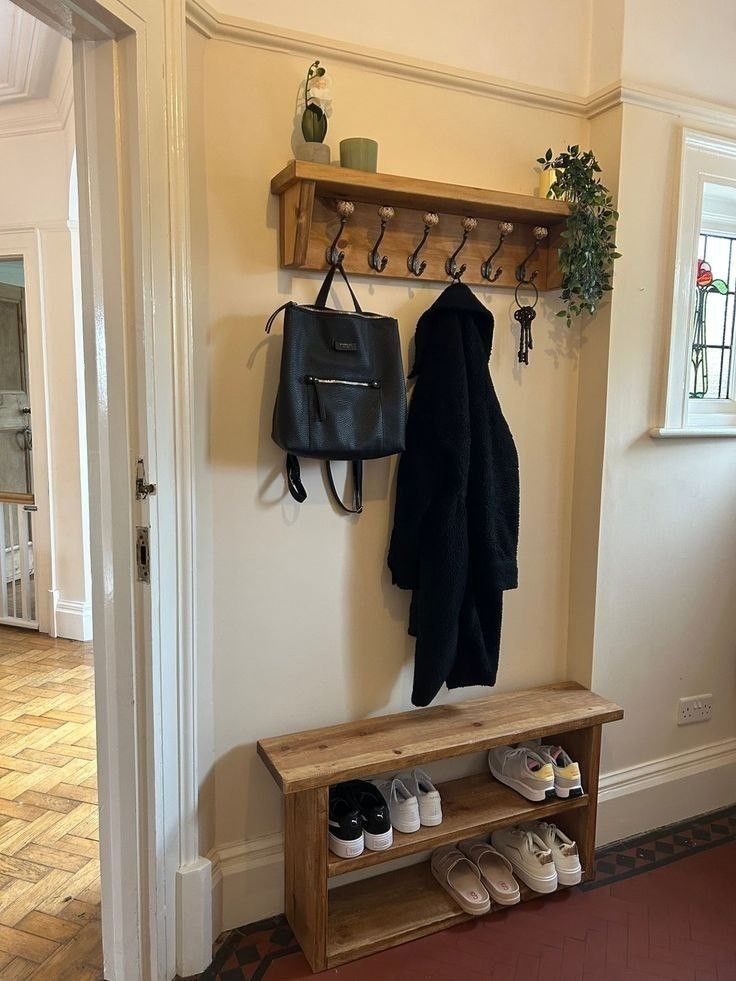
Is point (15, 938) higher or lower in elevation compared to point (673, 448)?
lower

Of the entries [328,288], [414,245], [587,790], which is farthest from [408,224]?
[587,790]

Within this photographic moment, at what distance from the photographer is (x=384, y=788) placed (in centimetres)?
185

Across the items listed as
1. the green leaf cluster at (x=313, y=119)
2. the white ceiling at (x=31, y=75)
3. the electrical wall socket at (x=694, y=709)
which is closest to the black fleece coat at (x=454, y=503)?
the green leaf cluster at (x=313, y=119)

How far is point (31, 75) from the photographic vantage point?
317 cm

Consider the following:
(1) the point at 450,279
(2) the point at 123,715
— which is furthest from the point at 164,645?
(1) the point at 450,279

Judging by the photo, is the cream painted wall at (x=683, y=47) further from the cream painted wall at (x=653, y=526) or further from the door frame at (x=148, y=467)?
the door frame at (x=148, y=467)

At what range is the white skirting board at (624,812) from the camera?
1.77 metres

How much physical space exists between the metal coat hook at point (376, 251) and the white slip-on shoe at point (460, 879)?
1542 mm

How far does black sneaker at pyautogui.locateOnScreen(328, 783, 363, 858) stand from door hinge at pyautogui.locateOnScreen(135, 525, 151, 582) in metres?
0.73

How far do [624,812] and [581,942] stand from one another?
0.48m

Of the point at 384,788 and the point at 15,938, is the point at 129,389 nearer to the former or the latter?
the point at 384,788

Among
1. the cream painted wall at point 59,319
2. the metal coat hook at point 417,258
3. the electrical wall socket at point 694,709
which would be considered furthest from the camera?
the cream painted wall at point 59,319

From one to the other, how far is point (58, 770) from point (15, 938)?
2.65 ft

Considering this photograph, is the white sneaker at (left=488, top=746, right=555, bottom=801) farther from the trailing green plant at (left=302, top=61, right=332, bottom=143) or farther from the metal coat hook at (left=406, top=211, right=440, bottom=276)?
the trailing green plant at (left=302, top=61, right=332, bottom=143)
